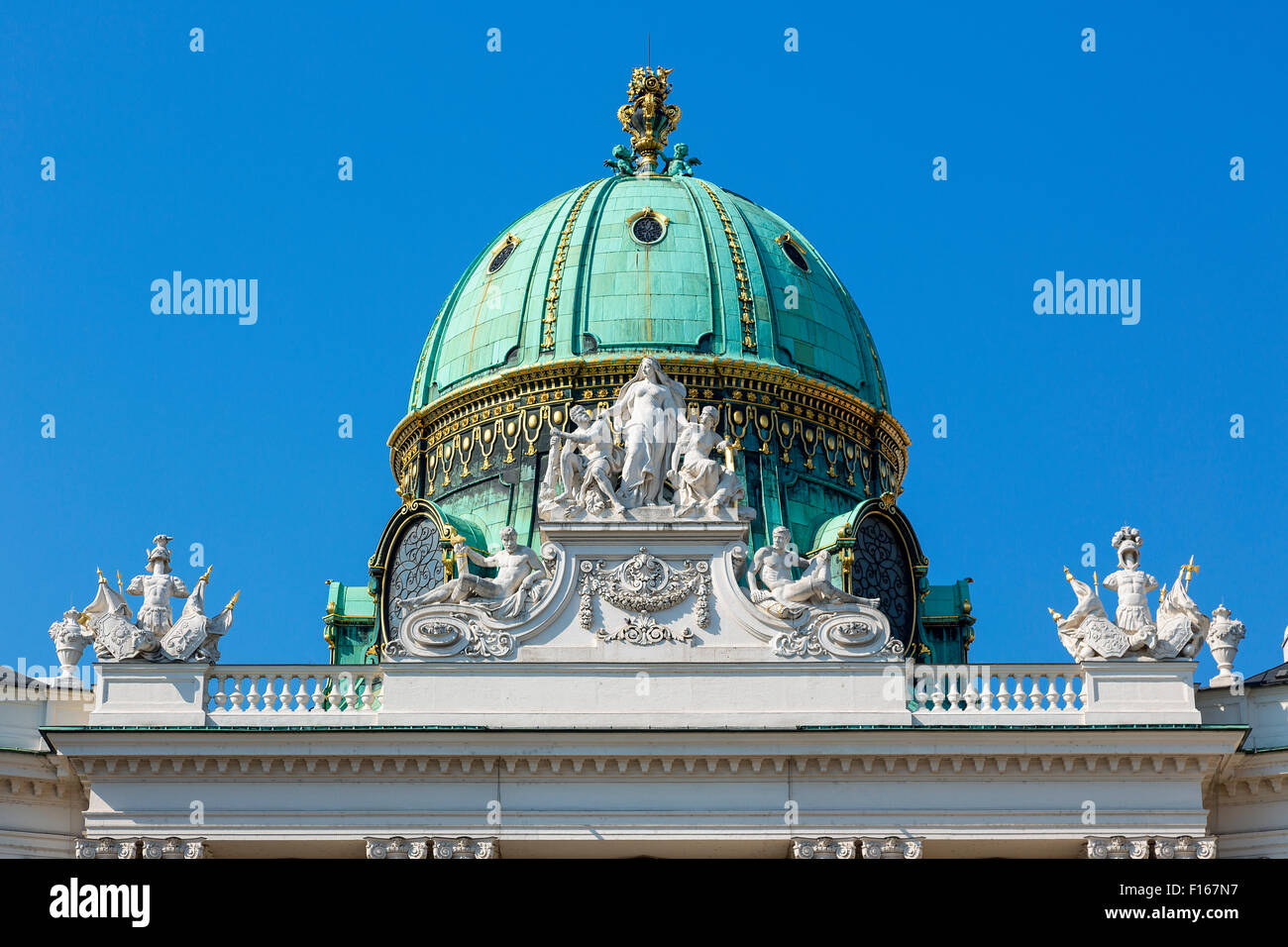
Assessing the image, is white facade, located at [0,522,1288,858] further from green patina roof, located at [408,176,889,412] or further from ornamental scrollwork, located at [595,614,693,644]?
green patina roof, located at [408,176,889,412]

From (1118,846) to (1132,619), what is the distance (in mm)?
3549

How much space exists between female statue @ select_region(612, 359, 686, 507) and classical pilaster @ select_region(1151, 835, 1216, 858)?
907 centimetres

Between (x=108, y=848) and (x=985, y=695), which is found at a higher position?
(x=985, y=695)

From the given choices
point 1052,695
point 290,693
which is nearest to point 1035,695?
point 1052,695

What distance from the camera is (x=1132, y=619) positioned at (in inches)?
1459

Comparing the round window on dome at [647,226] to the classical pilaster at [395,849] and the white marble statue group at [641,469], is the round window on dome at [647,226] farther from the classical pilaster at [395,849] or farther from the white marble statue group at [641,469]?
the classical pilaster at [395,849]

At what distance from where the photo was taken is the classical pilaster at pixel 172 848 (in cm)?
3562

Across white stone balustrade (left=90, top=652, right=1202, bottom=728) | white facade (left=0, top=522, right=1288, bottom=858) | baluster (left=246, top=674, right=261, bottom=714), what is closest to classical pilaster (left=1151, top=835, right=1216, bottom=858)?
white facade (left=0, top=522, right=1288, bottom=858)

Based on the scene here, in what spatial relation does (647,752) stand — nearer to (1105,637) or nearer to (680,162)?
(1105,637)

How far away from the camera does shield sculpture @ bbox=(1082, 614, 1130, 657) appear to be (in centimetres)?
3684

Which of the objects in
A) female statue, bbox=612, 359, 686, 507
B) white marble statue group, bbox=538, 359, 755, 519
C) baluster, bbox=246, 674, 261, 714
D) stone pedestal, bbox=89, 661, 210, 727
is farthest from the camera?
female statue, bbox=612, 359, 686, 507
